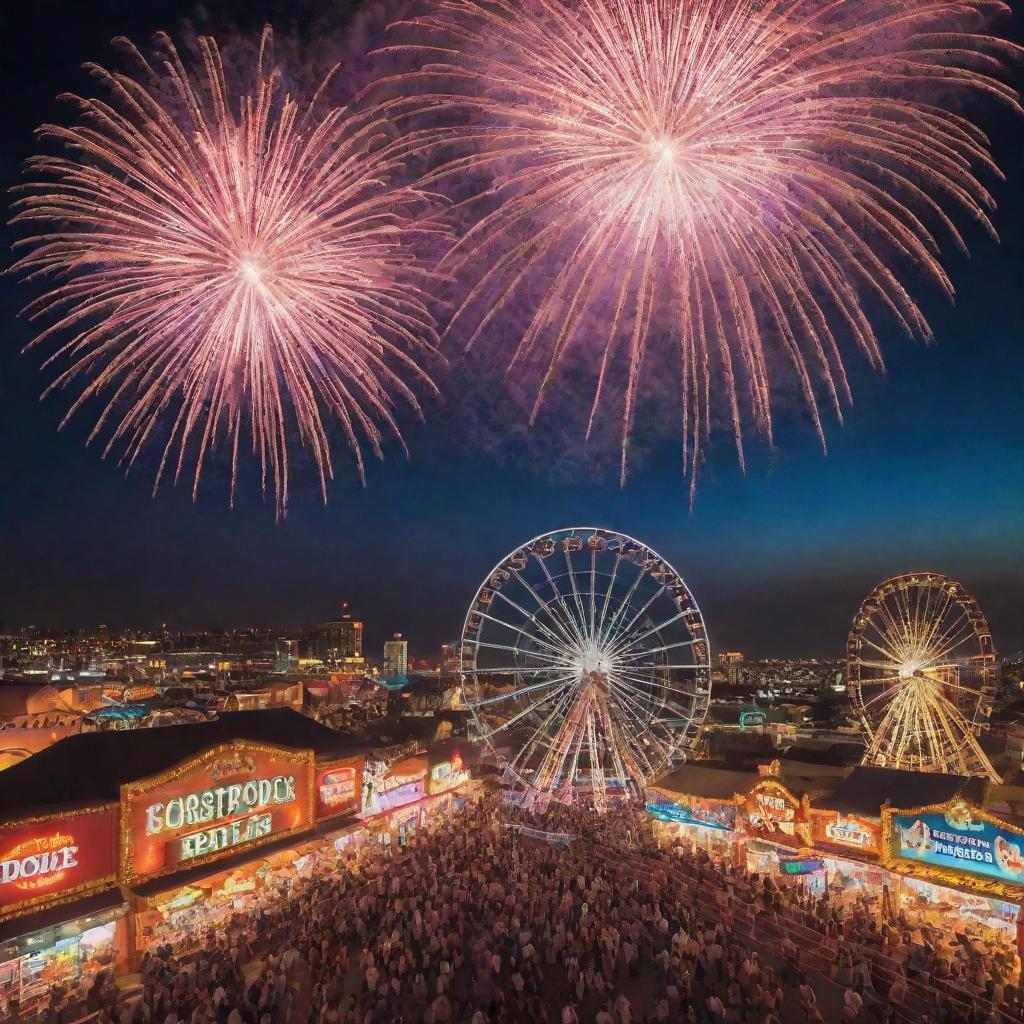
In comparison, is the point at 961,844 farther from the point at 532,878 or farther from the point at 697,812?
the point at 532,878

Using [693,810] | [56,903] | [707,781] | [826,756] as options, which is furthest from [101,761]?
[826,756]

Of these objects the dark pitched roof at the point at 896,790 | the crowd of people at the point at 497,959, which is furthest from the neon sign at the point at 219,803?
the dark pitched roof at the point at 896,790

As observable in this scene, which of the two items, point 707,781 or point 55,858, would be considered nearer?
point 55,858

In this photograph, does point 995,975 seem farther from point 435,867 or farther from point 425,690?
point 425,690

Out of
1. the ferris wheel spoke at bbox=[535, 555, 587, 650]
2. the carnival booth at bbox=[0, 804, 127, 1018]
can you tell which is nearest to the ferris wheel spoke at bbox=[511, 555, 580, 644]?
the ferris wheel spoke at bbox=[535, 555, 587, 650]

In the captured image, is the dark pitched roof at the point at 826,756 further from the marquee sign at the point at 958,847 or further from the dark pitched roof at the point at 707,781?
the marquee sign at the point at 958,847

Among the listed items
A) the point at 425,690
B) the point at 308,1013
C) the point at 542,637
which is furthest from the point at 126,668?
the point at 308,1013

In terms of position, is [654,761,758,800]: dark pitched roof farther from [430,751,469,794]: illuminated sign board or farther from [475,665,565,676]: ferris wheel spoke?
[430,751,469,794]: illuminated sign board
